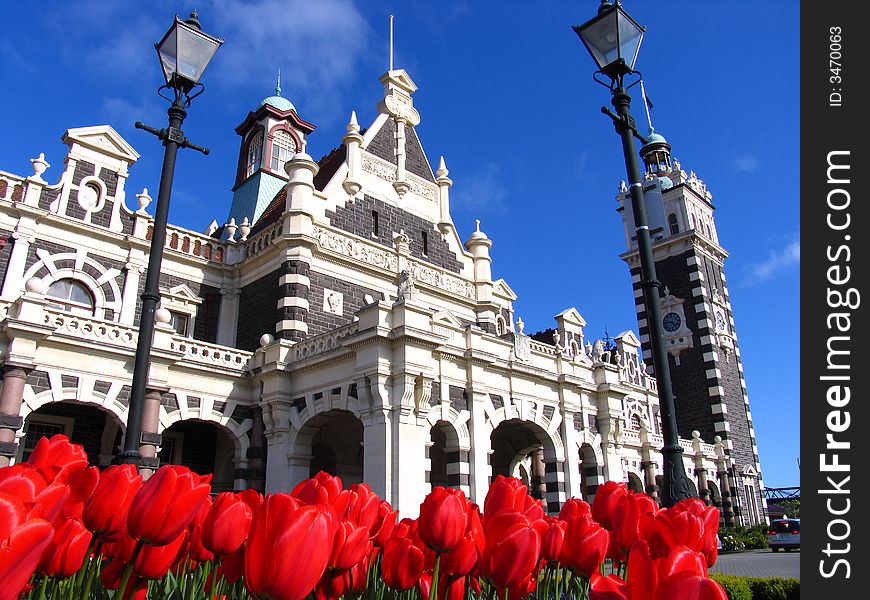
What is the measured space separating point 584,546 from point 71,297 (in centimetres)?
2034

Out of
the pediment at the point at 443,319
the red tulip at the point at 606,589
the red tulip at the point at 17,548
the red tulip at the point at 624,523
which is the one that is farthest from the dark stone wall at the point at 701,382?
the red tulip at the point at 17,548

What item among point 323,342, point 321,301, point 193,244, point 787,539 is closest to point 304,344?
point 323,342

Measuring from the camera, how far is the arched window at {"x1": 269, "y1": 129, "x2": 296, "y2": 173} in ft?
114

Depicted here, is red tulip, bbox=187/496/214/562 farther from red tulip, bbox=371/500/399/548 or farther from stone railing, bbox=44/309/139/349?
stone railing, bbox=44/309/139/349

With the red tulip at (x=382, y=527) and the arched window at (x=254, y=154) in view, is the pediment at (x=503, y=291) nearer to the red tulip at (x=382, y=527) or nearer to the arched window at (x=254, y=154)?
the arched window at (x=254, y=154)

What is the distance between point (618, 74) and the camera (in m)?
8.57

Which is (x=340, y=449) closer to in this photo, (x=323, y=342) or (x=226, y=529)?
(x=323, y=342)

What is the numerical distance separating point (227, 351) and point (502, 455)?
1060 centimetres

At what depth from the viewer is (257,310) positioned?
21156mm

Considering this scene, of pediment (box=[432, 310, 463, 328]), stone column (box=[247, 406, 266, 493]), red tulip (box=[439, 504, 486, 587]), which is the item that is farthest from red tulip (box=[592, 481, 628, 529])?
stone column (box=[247, 406, 266, 493])

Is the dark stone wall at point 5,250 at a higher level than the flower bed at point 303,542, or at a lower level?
higher

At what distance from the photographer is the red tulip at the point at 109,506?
218cm

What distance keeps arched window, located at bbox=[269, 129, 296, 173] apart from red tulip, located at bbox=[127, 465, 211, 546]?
34093 millimetres

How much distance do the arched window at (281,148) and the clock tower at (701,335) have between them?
26.0 metres
